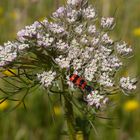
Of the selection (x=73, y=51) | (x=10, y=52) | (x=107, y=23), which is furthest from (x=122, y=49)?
(x=10, y=52)

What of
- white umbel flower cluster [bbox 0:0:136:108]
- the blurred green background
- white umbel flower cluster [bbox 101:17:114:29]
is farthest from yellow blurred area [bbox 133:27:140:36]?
white umbel flower cluster [bbox 0:0:136:108]

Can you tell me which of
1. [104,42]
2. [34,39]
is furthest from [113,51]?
[34,39]

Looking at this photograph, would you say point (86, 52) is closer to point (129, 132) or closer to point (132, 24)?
point (129, 132)

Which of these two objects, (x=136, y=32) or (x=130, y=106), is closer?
(x=130, y=106)

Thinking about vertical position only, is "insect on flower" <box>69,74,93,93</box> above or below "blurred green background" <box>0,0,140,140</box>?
below

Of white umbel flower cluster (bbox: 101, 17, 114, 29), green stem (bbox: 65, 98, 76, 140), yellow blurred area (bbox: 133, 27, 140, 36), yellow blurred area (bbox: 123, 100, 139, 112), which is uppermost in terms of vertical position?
yellow blurred area (bbox: 133, 27, 140, 36)

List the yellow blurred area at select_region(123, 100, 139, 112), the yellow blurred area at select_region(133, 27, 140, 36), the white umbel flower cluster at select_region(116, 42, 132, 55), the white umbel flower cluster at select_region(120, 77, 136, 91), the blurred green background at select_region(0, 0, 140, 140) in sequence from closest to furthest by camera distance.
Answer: the white umbel flower cluster at select_region(120, 77, 136, 91), the white umbel flower cluster at select_region(116, 42, 132, 55), the blurred green background at select_region(0, 0, 140, 140), the yellow blurred area at select_region(123, 100, 139, 112), the yellow blurred area at select_region(133, 27, 140, 36)

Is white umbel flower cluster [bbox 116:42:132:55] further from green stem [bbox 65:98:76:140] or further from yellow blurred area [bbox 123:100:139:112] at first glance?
yellow blurred area [bbox 123:100:139:112]

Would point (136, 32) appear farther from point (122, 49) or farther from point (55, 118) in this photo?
point (122, 49)
